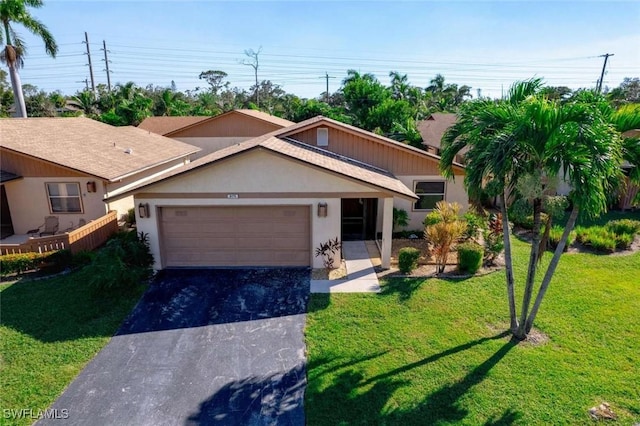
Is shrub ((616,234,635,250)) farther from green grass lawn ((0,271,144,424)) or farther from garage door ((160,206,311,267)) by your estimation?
green grass lawn ((0,271,144,424))

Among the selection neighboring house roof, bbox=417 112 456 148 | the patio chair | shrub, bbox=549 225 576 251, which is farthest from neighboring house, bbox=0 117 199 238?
neighboring house roof, bbox=417 112 456 148

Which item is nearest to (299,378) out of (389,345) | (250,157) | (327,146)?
(389,345)

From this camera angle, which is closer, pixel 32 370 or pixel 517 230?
pixel 32 370

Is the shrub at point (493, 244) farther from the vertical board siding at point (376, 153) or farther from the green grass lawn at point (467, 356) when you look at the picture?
the vertical board siding at point (376, 153)

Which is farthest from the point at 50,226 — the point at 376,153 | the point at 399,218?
the point at 399,218

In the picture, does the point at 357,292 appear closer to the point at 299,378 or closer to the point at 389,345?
the point at 389,345

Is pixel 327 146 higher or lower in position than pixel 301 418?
higher
